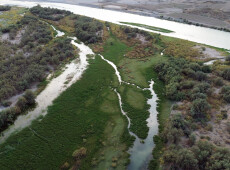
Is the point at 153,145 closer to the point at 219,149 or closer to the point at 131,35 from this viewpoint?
the point at 219,149

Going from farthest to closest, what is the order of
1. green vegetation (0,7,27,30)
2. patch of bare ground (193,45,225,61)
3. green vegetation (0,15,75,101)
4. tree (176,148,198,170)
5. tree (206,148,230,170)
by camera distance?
green vegetation (0,7,27,30) → patch of bare ground (193,45,225,61) → green vegetation (0,15,75,101) → tree (176,148,198,170) → tree (206,148,230,170)

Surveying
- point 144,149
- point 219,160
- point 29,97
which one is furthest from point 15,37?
point 219,160

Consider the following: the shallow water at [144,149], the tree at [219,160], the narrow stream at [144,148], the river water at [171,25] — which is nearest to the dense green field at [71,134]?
the narrow stream at [144,148]

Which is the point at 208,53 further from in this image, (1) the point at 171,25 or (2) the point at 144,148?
(2) the point at 144,148

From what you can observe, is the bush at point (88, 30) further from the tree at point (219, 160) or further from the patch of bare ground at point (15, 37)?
the tree at point (219, 160)

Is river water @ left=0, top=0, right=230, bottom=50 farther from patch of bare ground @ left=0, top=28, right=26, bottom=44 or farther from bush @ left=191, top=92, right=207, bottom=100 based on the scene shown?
patch of bare ground @ left=0, top=28, right=26, bottom=44

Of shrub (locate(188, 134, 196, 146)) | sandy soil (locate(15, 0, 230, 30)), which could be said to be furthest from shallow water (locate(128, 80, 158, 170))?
sandy soil (locate(15, 0, 230, 30))

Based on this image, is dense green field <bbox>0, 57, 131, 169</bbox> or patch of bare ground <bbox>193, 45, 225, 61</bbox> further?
patch of bare ground <bbox>193, 45, 225, 61</bbox>

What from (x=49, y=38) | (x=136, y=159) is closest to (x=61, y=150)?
(x=136, y=159)
